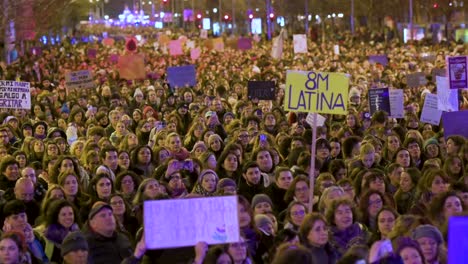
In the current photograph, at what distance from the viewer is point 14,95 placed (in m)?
17.9

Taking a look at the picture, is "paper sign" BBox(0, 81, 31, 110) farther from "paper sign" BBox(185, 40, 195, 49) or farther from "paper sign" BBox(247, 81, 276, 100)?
"paper sign" BBox(185, 40, 195, 49)

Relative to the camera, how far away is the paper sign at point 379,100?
1852 cm

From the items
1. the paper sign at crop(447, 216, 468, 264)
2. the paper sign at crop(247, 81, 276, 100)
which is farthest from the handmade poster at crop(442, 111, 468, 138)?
the paper sign at crop(447, 216, 468, 264)

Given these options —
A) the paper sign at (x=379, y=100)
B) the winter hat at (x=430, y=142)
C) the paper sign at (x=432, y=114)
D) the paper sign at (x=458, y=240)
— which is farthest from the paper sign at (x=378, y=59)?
the paper sign at (x=458, y=240)

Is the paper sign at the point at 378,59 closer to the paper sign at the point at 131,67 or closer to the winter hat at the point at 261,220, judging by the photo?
the paper sign at the point at 131,67

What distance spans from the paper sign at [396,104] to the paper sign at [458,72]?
100 centimetres

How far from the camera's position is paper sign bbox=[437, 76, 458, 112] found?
57.6 ft

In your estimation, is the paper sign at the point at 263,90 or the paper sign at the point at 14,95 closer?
the paper sign at the point at 14,95

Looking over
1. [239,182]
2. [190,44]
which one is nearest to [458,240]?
[239,182]

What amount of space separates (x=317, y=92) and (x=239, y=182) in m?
1.20

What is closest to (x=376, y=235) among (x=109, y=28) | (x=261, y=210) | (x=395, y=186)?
(x=261, y=210)

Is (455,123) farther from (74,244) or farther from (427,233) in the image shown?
(74,244)

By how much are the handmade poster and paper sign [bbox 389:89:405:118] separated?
383cm

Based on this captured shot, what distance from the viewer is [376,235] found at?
9156mm
